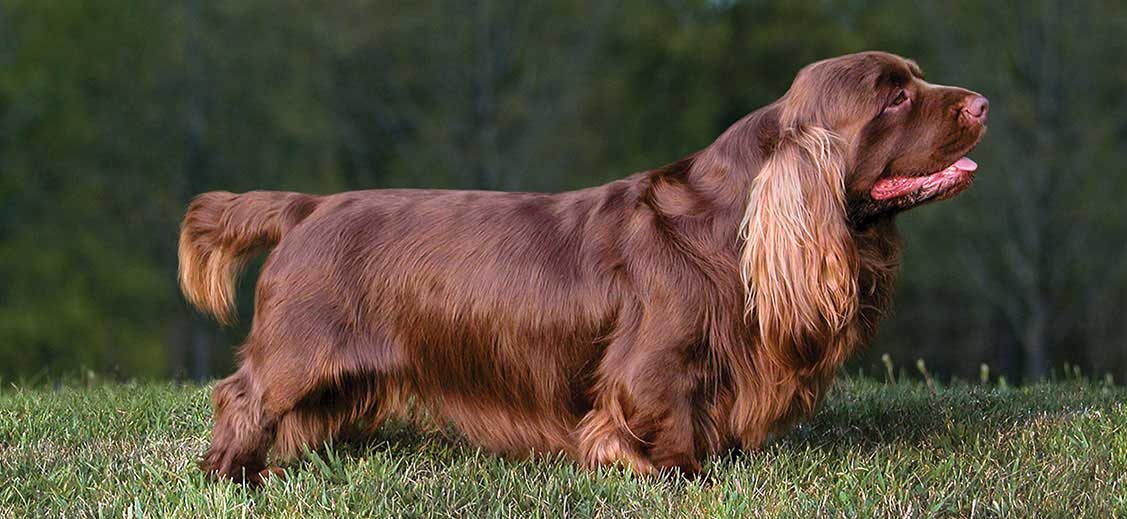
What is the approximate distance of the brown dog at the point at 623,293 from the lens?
3.59 metres

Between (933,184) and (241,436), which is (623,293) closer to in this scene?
(933,184)

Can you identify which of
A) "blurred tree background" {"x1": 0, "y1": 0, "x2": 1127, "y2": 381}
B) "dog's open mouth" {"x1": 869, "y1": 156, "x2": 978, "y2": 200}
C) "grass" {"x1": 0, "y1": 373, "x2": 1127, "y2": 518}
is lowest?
"blurred tree background" {"x1": 0, "y1": 0, "x2": 1127, "y2": 381}

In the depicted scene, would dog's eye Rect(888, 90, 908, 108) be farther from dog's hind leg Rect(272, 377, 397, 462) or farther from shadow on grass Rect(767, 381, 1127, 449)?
dog's hind leg Rect(272, 377, 397, 462)

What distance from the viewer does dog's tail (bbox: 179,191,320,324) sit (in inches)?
160

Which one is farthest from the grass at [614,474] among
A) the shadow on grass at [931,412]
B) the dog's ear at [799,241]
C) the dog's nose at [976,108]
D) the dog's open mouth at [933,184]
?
the dog's nose at [976,108]

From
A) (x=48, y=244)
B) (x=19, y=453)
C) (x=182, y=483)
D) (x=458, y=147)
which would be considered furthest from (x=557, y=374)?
(x=48, y=244)

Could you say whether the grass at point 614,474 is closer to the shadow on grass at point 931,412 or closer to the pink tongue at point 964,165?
the shadow on grass at point 931,412

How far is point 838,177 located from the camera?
3549 millimetres

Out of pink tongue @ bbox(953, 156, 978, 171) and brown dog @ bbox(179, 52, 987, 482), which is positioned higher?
pink tongue @ bbox(953, 156, 978, 171)

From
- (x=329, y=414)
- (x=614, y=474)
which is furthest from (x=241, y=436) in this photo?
(x=614, y=474)

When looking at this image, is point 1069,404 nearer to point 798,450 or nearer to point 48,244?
point 798,450

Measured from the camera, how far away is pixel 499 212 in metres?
3.93

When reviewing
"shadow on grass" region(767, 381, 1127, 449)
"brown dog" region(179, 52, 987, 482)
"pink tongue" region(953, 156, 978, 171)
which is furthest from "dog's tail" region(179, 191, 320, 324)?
"pink tongue" region(953, 156, 978, 171)

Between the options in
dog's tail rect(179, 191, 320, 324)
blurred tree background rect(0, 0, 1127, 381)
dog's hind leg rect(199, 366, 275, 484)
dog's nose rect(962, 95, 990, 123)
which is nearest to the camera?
dog's nose rect(962, 95, 990, 123)
